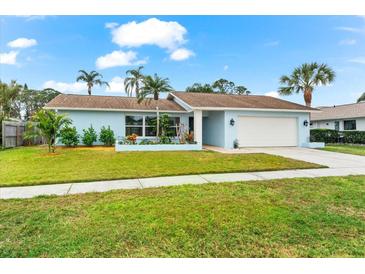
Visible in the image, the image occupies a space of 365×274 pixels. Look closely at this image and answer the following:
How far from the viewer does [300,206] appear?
4445mm

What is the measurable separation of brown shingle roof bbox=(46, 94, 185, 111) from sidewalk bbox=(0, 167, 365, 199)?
10.7 metres

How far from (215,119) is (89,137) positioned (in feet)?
28.0

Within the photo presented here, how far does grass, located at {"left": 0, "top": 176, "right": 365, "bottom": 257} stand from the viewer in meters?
2.97

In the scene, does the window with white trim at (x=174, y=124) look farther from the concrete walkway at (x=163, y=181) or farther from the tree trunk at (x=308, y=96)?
the tree trunk at (x=308, y=96)

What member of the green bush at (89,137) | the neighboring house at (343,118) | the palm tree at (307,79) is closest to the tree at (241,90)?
the neighboring house at (343,118)

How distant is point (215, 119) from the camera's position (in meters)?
16.5

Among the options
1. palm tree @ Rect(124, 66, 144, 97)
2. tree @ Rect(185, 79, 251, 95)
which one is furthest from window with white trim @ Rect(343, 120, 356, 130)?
palm tree @ Rect(124, 66, 144, 97)

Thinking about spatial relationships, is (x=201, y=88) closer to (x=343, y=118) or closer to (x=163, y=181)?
(x=343, y=118)

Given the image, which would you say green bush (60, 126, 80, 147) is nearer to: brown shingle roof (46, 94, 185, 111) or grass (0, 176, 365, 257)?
brown shingle roof (46, 94, 185, 111)

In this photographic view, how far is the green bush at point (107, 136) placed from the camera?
15828 millimetres

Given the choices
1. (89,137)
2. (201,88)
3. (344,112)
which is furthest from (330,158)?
(201,88)

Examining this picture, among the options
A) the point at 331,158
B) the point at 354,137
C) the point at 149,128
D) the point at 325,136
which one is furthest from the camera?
the point at 325,136

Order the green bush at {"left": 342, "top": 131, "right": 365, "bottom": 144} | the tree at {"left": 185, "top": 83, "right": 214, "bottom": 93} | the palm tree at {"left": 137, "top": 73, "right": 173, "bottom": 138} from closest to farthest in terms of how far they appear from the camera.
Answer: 1. the palm tree at {"left": 137, "top": 73, "right": 173, "bottom": 138}
2. the green bush at {"left": 342, "top": 131, "right": 365, "bottom": 144}
3. the tree at {"left": 185, "top": 83, "right": 214, "bottom": 93}
